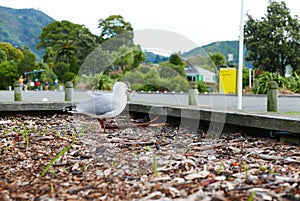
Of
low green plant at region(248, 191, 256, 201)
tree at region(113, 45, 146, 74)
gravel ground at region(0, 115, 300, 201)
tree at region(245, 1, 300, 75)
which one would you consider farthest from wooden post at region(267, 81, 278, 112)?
tree at region(245, 1, 300, 75)

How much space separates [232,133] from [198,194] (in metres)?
2.29

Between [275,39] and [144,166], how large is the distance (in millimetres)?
24774

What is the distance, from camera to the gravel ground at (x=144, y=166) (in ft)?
7.17

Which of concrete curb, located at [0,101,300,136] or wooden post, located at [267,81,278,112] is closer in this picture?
concrete curb, located at [0,101,300,136]

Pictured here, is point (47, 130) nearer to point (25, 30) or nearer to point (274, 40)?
point (274, 40)

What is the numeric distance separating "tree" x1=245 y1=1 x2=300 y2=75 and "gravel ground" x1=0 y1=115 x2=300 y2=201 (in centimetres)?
2258

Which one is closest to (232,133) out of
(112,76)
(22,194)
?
(112,76)

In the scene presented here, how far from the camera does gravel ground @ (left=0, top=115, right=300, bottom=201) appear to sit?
2186mm

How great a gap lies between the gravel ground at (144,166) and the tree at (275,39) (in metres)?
22.6

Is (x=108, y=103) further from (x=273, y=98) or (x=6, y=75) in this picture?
(x=6, y=75)

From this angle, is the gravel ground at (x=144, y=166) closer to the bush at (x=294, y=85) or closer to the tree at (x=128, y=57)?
the tree at (x=128, y=57)

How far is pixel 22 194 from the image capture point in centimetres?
222

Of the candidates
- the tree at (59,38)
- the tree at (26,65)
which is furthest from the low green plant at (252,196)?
the tree at (59,38)

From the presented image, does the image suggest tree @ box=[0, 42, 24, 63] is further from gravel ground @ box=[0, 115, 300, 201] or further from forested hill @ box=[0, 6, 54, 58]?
forested hill @ box=[0, 6, 54, 58]
